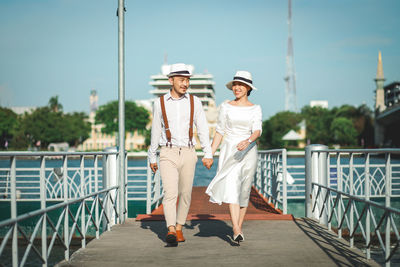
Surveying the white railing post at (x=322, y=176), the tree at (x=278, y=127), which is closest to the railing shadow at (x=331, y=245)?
the white railing post at (x=322, y=176)

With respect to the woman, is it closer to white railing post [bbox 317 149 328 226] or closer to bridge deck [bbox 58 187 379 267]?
bridge deck [bbox 58 187 379 267]

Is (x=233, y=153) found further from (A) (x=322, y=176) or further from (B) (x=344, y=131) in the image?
(B) (x=344, y=131)

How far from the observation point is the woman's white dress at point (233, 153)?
5.69m

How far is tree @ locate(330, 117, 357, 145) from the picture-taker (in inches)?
3359

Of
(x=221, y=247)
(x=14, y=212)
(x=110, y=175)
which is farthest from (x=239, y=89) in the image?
(x=14, y=212)

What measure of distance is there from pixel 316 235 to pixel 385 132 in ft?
279

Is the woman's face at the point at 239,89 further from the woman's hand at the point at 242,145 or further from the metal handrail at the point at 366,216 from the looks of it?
the metal handrail at the point at 366,216

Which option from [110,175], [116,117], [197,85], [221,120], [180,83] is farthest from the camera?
[197,85]

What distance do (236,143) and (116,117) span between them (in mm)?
86884

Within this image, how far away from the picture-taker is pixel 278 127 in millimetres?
96688

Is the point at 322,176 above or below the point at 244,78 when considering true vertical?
below

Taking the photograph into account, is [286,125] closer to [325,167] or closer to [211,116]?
[211,116]

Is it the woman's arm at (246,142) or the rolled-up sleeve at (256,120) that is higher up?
the rolled-up sleeve at (256,120)

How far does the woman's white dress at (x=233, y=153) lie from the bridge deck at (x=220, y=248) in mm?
578
